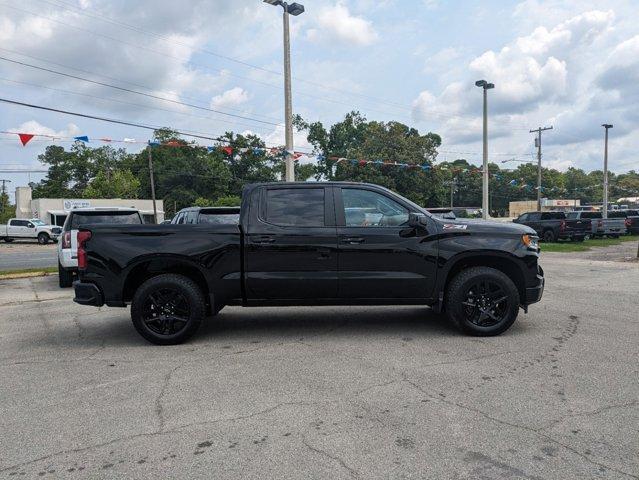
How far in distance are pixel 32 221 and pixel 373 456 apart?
1599 inches

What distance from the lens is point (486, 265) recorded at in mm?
6199

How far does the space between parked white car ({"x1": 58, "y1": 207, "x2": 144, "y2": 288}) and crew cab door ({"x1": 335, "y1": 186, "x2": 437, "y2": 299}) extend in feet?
21.1

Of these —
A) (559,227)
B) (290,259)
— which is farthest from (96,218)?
(559,227)

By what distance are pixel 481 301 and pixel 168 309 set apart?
12.0ft

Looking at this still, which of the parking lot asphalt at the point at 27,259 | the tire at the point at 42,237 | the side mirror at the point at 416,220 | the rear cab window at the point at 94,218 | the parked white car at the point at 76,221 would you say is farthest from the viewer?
the tire at the point at 42,237

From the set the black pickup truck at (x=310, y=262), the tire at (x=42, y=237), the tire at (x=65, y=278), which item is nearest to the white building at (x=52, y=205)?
the tire at (x=42, y=237)

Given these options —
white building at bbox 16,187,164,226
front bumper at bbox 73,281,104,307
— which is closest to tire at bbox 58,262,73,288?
front bumper at bbox 73,281,104,307

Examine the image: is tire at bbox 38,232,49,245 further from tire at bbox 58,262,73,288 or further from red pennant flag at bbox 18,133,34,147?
tire at bbox 58,262,73,288

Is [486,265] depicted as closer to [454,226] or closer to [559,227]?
[454,226]

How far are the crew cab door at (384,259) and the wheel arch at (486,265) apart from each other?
174 millimetres

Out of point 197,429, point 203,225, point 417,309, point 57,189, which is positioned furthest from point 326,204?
point 57,189

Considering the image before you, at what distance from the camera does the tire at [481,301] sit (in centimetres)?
594

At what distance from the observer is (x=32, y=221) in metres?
37.5

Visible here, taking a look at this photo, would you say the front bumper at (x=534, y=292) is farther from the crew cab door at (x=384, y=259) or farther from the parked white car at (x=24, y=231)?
the parked white car at (x=24, y=231)
